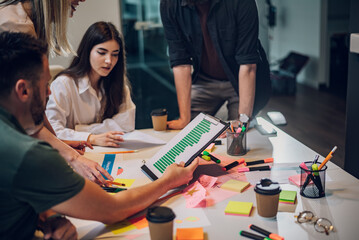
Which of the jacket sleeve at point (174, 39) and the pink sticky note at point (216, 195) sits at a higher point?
the jacket sleeve at point (174, 39)

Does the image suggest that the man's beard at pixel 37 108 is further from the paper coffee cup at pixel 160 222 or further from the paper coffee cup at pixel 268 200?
the paper coffee cup at pixel 268 200

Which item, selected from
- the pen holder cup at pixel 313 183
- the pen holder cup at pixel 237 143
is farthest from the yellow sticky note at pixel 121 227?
the pen holder cup at pixel 237 143

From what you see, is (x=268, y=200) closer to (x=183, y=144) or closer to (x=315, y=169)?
(x=315, y=169)

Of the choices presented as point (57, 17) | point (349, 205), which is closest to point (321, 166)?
point (349, 205)

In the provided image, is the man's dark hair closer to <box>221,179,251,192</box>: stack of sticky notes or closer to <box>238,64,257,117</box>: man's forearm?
<box>221,179,251,192</box>: stack of sticky notes

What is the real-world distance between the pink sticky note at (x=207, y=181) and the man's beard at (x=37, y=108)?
640 millimetres

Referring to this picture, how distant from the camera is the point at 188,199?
55.4 inches

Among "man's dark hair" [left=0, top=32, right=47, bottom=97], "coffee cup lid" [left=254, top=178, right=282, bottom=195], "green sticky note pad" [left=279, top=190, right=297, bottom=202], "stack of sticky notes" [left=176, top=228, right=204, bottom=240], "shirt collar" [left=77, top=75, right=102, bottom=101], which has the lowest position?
"stack of sticky notes" [left=176, top=228, right=204, bottom=240]

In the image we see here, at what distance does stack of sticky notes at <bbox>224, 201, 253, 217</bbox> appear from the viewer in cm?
129

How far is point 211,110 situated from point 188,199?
1314mm

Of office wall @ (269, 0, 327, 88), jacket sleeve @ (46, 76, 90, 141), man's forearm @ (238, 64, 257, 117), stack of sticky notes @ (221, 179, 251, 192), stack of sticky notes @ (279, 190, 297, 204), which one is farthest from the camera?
office wall @ (269, 0, 327, 88)

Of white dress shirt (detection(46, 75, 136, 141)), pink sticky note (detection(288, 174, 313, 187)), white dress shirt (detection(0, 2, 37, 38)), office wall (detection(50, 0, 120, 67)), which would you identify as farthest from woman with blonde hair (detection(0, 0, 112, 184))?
office wall (detection(50, 0, 120, 67))

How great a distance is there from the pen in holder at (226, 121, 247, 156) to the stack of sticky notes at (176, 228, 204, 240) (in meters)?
0.66

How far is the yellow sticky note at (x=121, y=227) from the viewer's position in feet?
4.00
